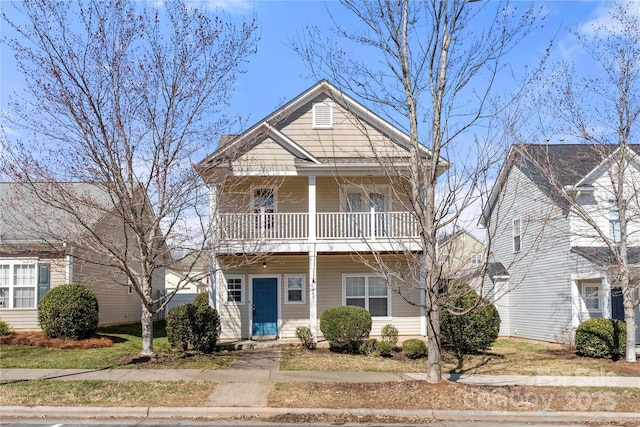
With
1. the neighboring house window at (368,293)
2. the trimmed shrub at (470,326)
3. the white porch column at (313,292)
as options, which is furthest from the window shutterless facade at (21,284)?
the trimmed shrub at (470,326)

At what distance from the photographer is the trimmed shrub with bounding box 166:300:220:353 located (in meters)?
15.7

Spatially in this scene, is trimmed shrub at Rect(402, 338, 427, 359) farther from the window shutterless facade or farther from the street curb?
the window shutterless facade

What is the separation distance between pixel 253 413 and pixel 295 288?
35.3 ft

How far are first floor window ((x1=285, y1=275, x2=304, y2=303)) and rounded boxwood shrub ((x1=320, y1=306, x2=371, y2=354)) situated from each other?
3.63 meters

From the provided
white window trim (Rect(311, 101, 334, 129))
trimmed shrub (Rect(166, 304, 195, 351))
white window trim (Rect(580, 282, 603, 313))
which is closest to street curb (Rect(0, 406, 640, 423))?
trimmed shrub (Rect(166, 304, 195, 351))

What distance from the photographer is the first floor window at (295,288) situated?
808 inches

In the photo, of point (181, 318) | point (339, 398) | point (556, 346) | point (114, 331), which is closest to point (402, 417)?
point (339, 398)

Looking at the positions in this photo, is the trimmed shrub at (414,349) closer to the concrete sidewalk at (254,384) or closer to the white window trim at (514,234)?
the concrete sidewalk at (254,384)

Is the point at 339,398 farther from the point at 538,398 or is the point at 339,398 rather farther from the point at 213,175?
the point at 213,175

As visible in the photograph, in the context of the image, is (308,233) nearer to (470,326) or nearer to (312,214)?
(312,214)

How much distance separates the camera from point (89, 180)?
1357 cm

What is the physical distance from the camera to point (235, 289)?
Answer: 66.9 ft

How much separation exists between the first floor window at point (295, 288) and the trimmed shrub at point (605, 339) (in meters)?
9.12

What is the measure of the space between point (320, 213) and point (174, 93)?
7.00m
